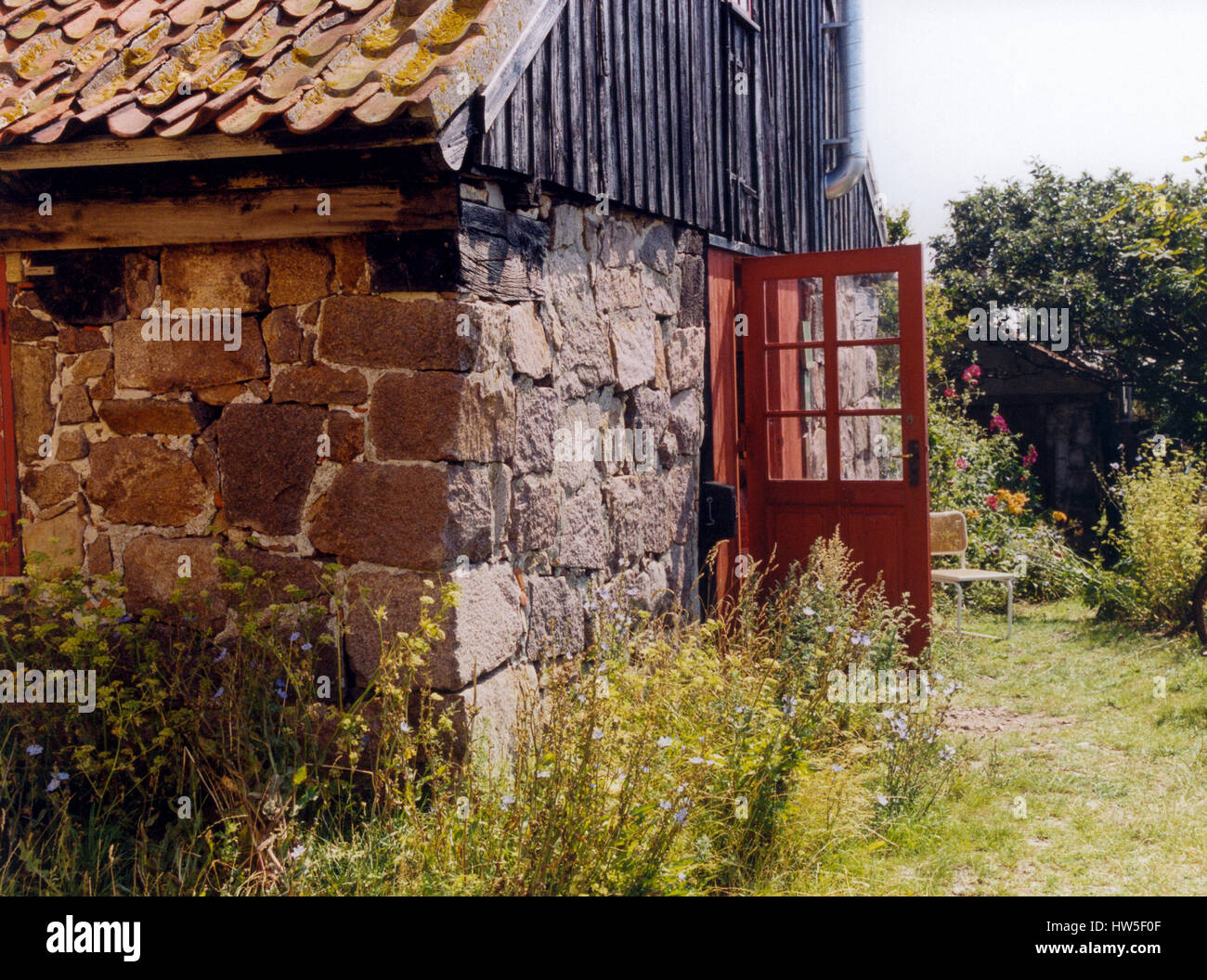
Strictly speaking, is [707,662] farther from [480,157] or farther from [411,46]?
[411,46]

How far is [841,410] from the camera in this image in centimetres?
692

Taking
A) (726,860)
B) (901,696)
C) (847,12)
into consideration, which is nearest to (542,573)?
(726,860)

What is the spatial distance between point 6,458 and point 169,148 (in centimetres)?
168

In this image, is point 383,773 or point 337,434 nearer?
point 383,773

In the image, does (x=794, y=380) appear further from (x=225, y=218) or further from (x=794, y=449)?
(x=225, y=218)

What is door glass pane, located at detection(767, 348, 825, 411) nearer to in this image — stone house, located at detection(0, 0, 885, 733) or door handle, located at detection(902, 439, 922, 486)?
door handle, located at detection(902, 439, 922, 486)

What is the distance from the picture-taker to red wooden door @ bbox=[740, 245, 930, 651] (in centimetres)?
A: 669

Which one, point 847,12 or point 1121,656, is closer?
point 1121,656

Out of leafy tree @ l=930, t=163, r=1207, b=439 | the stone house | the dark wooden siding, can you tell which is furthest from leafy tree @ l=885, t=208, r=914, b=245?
the stone house

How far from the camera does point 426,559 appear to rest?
4.31m

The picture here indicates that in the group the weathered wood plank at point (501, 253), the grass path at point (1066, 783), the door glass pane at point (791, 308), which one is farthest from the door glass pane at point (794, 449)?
the weathered wood plank at point (501, 253)

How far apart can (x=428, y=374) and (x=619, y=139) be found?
6.70ft

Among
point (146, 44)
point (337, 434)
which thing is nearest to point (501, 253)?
point (337, 434)

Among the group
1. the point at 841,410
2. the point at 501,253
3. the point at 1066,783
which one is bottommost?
the point at 1066,783
